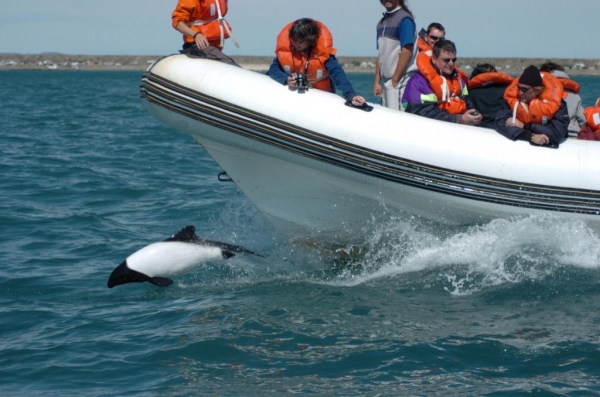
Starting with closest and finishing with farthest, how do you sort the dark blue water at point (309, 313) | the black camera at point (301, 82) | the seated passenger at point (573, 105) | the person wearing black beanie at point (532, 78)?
1. the dark blue water at point (309, 313)
2. the person wearing black beanie at point (532, 78)
3. the black camera at point (301, 82)
4. the seated passenger at point (573, 105)

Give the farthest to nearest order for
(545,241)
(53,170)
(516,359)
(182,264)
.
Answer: (53,170), (182,264), (545,241), (516,359)

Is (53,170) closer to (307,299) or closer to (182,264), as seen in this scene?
(182,264)

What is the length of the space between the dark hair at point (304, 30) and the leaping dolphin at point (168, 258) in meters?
1.60

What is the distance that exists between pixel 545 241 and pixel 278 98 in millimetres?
2026

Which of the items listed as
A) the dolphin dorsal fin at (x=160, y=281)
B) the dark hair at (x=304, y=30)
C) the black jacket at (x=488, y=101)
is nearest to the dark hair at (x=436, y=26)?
the black jacket at (x=488, y=101)

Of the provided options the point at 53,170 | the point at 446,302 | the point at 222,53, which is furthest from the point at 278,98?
the point at 53,170

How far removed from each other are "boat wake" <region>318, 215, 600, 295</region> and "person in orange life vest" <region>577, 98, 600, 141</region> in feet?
2.35

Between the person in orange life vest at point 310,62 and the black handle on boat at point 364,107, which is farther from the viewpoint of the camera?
the person in orange life vest at point 310,62

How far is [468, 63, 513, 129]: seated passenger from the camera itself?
20.5 feet

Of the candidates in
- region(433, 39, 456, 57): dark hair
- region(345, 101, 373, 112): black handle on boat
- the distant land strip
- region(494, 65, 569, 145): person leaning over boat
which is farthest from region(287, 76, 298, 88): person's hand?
the distant land strip

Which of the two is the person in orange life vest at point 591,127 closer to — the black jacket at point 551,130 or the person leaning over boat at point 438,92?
the black jacket at point 551,130

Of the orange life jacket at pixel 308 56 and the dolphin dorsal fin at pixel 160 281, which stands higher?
the orange life jacket at pixel 308 56

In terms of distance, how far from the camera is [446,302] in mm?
5652

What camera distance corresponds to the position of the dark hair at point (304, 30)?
581 cm
